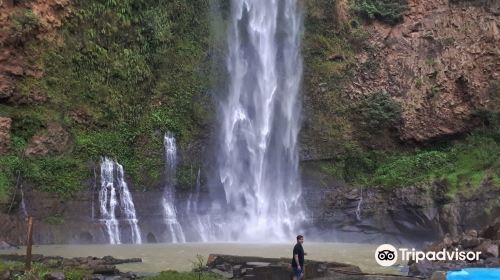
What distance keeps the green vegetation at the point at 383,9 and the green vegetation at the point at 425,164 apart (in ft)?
28.2

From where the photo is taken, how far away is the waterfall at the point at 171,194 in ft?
91.6

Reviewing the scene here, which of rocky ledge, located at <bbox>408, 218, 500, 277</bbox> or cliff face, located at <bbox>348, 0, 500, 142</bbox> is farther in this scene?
cliff face, located at <bbox>348, 0, 500, 142</bbox>

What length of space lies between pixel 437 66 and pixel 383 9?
201 inches

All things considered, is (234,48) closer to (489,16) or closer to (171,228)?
(171,228)

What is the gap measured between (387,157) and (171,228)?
510 inches

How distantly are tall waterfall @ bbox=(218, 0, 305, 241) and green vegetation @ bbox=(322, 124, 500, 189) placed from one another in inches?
119

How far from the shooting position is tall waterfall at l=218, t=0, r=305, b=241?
1198 inches

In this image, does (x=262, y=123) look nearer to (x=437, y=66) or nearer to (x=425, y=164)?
(x=425, y=164)

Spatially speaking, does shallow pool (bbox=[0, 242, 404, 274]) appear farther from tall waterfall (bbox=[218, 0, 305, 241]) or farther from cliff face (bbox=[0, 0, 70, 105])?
cliff face (bbox=[0, 0, 70, 105])

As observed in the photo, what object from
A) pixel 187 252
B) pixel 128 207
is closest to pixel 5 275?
pixel 187 252

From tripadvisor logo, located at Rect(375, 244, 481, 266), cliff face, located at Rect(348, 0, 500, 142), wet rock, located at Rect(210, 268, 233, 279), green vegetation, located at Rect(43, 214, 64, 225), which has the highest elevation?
cliff face, located at Rect(348, 0, 500, 142)

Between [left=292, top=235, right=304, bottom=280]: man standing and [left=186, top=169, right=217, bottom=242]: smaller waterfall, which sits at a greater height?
[left=186, top=169, right=217, bottom=242]: smaller waterfall

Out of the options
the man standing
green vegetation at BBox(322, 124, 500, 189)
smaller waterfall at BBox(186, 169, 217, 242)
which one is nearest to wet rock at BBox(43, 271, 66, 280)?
the man standing

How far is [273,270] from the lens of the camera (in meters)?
14.5
